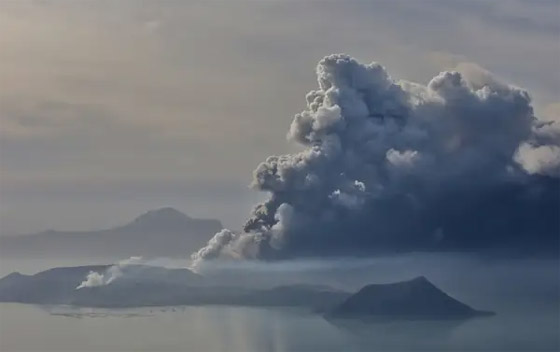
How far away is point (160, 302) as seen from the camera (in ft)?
161

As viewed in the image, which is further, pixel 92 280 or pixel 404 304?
pixel 404 304

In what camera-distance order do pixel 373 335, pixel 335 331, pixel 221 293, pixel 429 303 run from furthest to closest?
pixel 429 303
pixel 373 335
pixel 335 331
pixel 221 293

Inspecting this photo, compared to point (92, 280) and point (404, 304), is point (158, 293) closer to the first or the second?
point (92, 280)

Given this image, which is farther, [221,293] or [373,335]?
[373,335]

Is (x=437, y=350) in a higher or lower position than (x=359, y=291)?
lower

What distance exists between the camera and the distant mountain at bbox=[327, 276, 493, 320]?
52438mm

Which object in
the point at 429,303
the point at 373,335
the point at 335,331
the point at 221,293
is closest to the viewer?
the point at 221,293

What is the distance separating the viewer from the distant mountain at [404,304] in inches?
2064

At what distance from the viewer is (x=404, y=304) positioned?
62.4 m

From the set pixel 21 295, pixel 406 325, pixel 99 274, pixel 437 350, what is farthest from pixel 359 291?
pixel 21 295

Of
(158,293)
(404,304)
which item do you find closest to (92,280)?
(158,293)

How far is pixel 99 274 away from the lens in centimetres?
4975

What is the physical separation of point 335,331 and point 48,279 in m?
16.1

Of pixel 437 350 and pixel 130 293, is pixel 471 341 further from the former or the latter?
pixel 130 293
